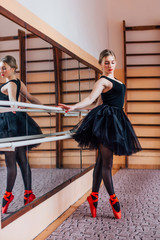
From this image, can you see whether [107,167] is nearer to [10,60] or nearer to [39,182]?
[39,182]

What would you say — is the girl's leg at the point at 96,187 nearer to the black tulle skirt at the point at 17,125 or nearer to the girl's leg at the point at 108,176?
the girl's leg at the point at 108,176

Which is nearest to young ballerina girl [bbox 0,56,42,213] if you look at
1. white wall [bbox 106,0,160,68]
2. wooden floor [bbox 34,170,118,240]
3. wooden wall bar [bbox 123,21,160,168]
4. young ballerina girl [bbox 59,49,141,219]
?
wooden floor [bbox 34,170,118,240]

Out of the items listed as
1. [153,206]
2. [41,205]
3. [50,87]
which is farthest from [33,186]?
[153,206]

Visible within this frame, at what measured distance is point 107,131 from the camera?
212 cm

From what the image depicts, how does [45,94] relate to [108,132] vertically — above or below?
above

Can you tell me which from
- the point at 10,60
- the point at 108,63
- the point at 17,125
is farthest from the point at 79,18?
the point at 17,125

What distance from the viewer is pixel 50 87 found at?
2.18 meters

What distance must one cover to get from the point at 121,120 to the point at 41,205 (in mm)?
846

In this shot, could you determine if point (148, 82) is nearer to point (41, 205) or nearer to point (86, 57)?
point (86, 57)

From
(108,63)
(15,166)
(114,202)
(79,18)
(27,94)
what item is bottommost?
(114,202)

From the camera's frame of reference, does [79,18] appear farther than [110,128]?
Yes

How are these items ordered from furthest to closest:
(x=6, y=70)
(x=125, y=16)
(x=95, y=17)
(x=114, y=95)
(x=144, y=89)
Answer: (x=125, y=16) < (x=144, y=89) < (x=95, y=17) < (x=114, y=95) < (x=6, y=70)

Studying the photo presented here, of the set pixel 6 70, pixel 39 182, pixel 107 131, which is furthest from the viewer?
pixel 107 131

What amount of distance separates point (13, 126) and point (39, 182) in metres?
0.53
